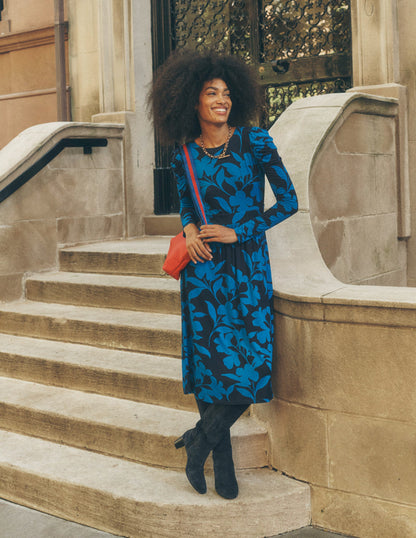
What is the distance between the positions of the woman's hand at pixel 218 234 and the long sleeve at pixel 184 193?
0.57ft

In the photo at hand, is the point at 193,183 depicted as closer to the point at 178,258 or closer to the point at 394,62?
the point at 178,258

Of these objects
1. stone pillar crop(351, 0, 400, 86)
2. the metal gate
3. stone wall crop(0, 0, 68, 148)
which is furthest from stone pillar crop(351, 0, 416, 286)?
stone wall crop(0, 0, 68, 148)

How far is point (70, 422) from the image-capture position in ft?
14.8

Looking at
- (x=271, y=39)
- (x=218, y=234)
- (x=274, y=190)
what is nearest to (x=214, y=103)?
(x=274, y=190)

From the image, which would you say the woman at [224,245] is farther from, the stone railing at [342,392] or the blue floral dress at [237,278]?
the stone railing at [342,392]

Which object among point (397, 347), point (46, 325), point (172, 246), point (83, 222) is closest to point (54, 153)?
point (83, 222)

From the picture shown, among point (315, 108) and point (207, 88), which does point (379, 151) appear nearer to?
point (315, 108)

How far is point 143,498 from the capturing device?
368 cm

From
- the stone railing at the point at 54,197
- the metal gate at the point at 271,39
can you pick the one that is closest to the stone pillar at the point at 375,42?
the metal gate at the point at 271,39

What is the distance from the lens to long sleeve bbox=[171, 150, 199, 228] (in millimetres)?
3504

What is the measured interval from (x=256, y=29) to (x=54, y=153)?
246cm

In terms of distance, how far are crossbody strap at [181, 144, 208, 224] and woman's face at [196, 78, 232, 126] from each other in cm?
18

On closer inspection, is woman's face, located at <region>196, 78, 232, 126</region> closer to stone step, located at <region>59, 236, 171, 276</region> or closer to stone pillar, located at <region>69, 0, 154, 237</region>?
stone step, located at <region>59, 236, 171, 276</region>

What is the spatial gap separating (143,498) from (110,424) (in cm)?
72
